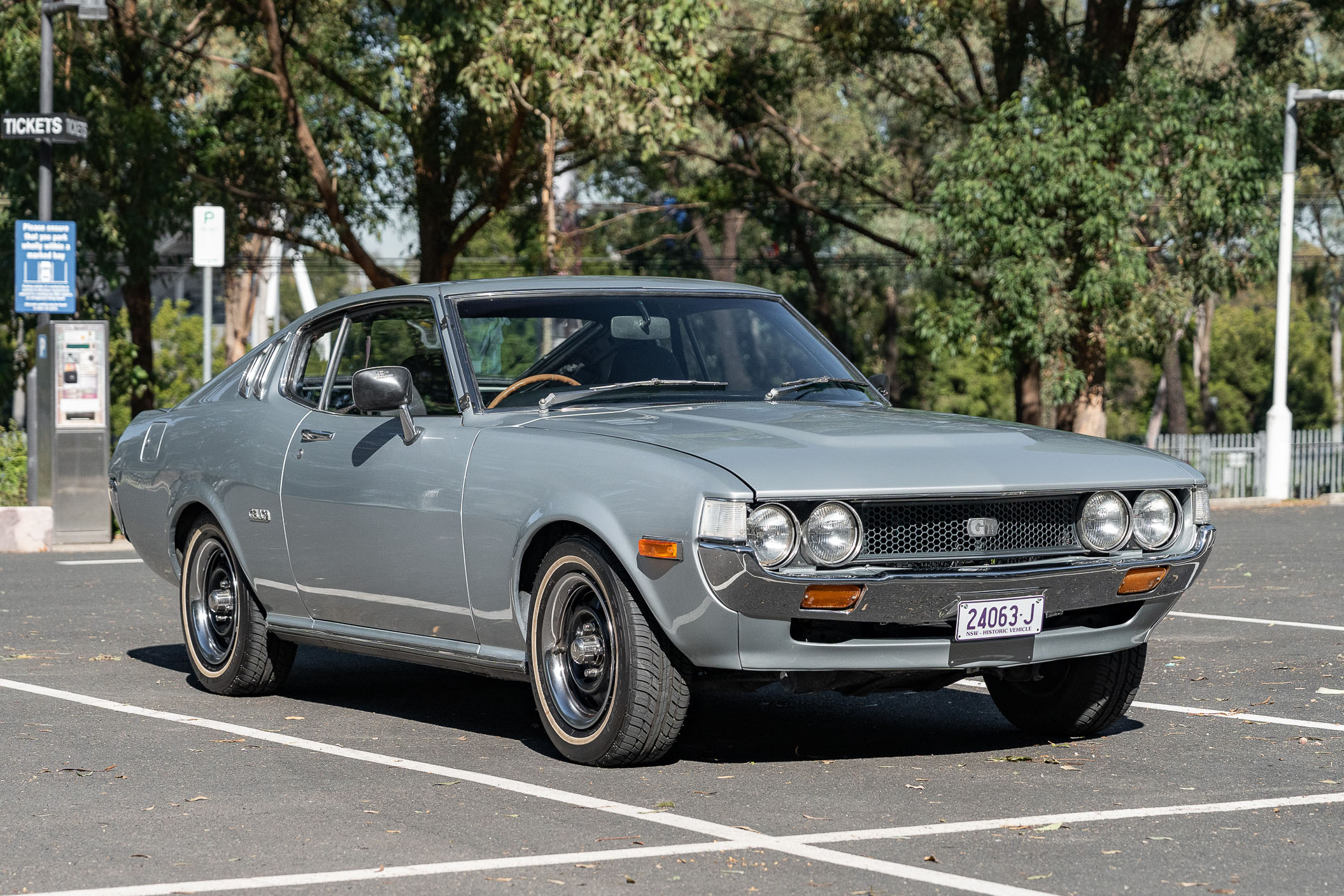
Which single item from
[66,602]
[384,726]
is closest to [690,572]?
[384,726]

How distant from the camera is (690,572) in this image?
18.4 feet

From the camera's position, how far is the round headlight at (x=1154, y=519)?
20.3ft

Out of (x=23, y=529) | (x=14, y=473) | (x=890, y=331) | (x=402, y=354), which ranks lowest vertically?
(x=23, y=529)

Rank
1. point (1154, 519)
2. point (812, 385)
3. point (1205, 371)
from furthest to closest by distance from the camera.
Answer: point (1205, 371) < point (812, 385) < point (1154, 519)

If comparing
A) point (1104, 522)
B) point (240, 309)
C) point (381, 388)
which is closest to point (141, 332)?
point (381, 388)

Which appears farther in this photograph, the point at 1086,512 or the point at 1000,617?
the point at 1086,512

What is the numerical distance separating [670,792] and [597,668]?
1.86 feet

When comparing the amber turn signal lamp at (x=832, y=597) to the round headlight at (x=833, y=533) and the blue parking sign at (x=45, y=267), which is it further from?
the blue parking sign at (x=45, y=267)

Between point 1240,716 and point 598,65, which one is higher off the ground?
point 598,65

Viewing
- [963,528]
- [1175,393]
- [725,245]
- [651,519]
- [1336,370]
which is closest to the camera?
[651,519]

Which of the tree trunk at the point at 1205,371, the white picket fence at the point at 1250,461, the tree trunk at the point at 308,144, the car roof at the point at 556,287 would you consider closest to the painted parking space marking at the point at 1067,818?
the car roof at the point at 556,287

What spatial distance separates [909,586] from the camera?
5.63m

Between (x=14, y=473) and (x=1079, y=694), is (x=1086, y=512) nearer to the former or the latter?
(x=1079, y=694)

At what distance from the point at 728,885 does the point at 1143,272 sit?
21052 millimetres
